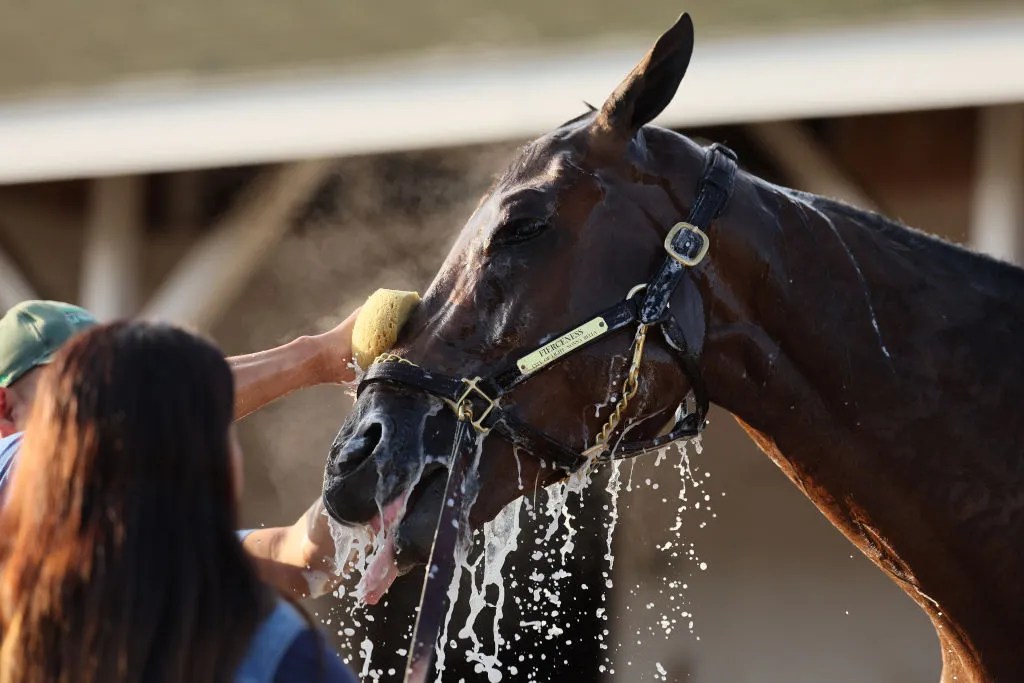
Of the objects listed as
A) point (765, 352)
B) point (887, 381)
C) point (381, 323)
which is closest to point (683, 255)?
point (765, 352)

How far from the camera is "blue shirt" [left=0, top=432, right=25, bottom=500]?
2.03 m

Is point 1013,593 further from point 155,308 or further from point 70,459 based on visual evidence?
point 155,308

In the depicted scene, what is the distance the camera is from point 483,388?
2.04 m

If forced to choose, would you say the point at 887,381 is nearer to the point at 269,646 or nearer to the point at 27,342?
the point at 269,646

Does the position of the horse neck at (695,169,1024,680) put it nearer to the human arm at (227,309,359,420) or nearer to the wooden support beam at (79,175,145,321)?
the human arm at (227,309,359,420)

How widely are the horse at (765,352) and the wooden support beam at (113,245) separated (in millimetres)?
4765

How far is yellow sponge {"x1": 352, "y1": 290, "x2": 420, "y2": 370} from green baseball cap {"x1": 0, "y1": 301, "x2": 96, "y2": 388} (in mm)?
536

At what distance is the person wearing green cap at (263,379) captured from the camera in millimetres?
2104

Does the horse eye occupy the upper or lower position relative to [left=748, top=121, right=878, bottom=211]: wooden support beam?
lower

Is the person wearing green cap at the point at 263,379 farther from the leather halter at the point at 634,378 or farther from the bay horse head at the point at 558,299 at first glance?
the leather halter at the point at 634,378

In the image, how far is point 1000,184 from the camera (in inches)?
194

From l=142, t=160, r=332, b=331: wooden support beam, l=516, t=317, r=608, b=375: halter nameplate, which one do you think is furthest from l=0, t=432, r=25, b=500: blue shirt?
l=142, t=160, r=332, b=331: wooden support beam

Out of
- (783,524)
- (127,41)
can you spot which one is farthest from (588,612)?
(127,41)

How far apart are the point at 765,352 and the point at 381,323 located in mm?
663
